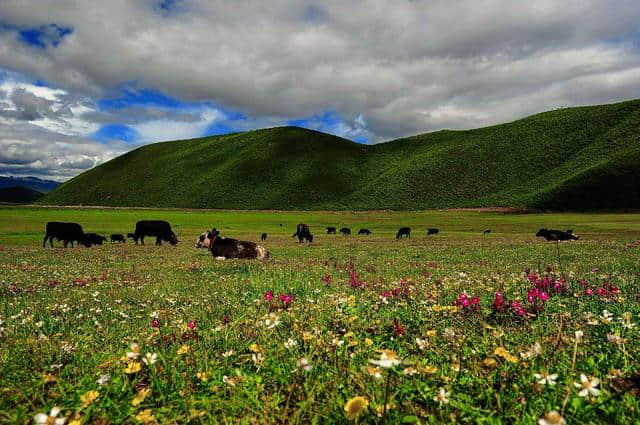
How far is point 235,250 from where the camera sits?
2806cm

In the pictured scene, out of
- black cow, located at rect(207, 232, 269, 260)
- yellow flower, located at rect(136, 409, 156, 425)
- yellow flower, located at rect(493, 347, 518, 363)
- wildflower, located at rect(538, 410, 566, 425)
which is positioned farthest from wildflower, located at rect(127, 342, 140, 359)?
black cow, located at rect(207, 232, 269, 260)

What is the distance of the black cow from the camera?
27594 mm

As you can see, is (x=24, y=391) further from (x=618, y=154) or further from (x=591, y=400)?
(x=618, y=154)

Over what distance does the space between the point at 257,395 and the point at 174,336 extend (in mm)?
2516

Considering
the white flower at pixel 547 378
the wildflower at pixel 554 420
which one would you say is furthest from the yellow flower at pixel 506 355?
the wildflower at pixel 554 420

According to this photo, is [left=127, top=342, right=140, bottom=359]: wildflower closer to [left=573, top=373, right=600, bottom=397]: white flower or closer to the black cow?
[left=573, top=373, right=600, bottom=397]: white flower

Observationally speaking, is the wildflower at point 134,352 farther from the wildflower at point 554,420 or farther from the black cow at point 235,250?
the black cow at point 235,250

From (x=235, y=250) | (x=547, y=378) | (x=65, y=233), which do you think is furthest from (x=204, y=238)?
(x=547, y=378)

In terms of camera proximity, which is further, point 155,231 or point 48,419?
point 155,231

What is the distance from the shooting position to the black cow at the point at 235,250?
27.6 m

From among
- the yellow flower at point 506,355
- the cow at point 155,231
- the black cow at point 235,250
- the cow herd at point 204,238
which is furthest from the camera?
→ the cow at point 155,231

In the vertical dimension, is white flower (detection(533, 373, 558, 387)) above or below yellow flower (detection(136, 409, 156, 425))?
above

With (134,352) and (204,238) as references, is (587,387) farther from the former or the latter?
(204,238)

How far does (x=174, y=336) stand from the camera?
5.26m
